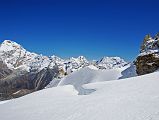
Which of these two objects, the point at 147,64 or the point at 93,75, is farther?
the point at 93,75

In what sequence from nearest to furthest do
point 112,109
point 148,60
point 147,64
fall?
point 112,109
point 147,64
point 148,60

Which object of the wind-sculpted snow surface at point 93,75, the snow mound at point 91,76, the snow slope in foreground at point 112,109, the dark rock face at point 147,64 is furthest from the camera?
the snow mound at point 91,76

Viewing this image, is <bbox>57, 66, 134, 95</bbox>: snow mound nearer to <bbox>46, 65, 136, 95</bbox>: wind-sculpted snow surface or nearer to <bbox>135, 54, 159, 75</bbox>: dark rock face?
<bbox>46, 65, 136, 95</bbox>: wind-sculpted snow surface

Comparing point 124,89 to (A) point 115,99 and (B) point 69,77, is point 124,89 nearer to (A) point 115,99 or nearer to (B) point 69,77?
(A) point 115,99

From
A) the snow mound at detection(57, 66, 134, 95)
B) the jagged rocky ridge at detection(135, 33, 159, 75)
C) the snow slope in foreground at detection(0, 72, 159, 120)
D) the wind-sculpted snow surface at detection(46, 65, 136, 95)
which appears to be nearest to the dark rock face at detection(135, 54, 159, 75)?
the jagged rocky ridge at detection(135, 33, 159, 75)

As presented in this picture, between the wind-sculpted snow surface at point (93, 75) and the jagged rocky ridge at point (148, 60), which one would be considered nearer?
the jagged rocky ridge at point (148, 60)

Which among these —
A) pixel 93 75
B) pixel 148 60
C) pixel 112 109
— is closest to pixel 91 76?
pixel 93 75

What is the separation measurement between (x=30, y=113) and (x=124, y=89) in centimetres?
878

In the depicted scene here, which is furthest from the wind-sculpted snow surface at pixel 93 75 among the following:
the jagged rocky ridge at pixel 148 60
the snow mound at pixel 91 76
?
the jagged rocky ridge at pixel 148 60

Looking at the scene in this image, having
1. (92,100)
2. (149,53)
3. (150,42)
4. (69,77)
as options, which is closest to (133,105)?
(92,100)

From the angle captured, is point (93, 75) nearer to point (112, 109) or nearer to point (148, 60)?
point (148, 60)

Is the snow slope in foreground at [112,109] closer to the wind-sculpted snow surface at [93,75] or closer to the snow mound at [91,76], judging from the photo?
the wind-sculpted snow surface at [93,75]

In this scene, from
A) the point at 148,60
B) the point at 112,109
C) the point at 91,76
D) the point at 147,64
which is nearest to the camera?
the point at 112,109

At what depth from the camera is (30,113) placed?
1989 cm
